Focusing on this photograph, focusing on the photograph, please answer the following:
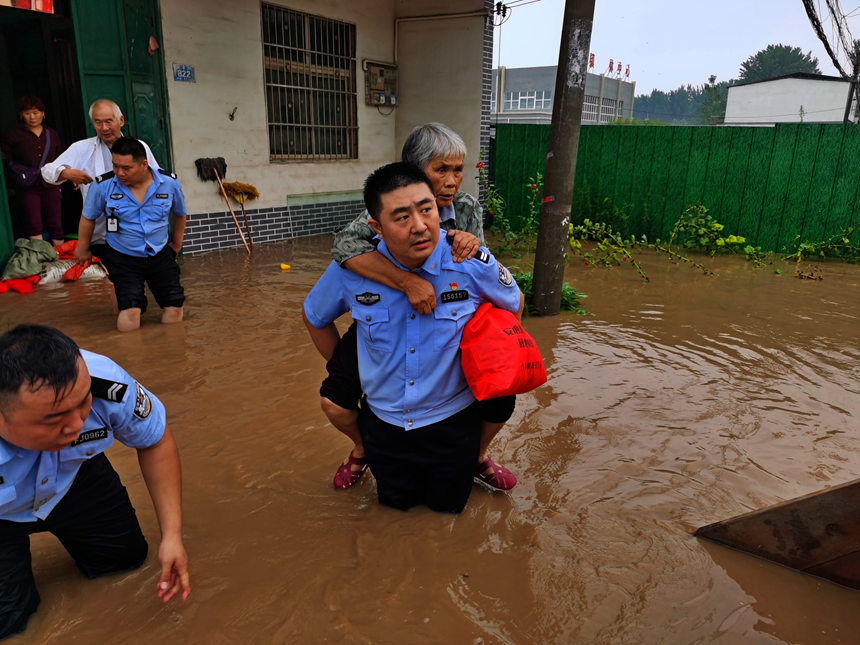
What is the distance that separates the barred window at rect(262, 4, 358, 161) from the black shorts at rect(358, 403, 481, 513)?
7426mm

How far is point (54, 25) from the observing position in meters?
8.52

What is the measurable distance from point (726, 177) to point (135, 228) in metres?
7.75

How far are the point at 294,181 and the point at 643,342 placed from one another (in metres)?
6.26

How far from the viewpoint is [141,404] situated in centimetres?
189

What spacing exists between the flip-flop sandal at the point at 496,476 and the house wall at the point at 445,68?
26.3 ft

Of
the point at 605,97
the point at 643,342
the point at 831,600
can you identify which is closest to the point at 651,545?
the point at 831,600

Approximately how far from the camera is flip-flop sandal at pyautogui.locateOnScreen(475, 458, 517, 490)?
109 inches

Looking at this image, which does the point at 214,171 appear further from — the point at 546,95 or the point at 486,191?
the point at 546,95

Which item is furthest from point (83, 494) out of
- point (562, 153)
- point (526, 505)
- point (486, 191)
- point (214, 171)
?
point (486, 191)

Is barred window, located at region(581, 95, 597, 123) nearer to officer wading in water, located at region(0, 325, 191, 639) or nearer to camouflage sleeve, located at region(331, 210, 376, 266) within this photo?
camouflage sleeve, located at region(331, 210, 376, 266)

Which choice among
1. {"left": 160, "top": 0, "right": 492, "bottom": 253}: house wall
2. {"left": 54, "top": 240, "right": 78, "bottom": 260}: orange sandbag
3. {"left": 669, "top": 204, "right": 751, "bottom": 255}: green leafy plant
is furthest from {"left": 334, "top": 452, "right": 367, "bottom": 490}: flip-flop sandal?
{"left": 669, "top": 204, "right": 751, "bottom": 255}: green leafy plant

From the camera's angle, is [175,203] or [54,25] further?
[54,25]

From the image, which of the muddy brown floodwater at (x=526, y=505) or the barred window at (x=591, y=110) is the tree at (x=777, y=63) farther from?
the muddy brown floodwater at (x=526, y=505)

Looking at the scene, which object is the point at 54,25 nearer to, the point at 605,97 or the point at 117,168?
the point at 117,168
